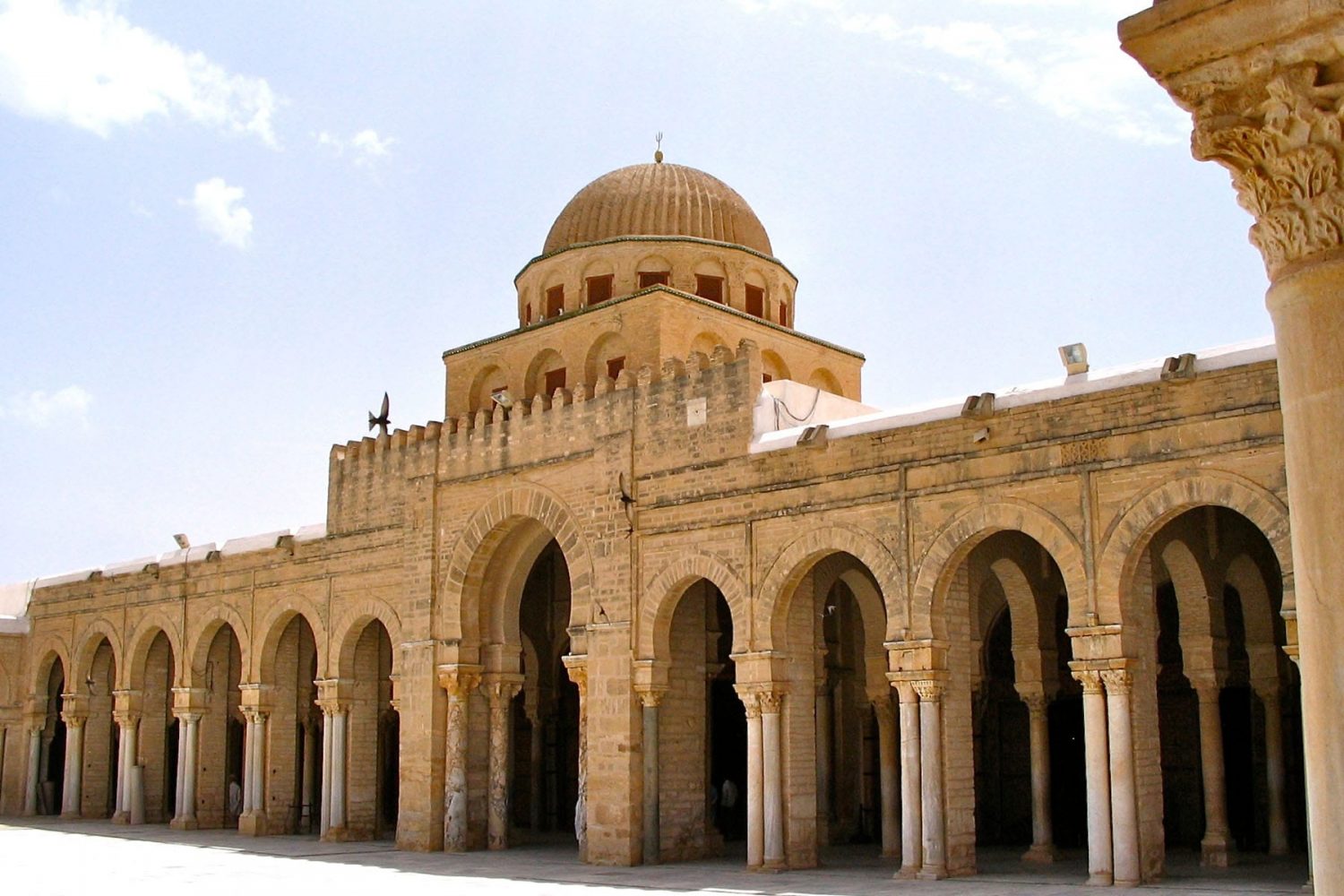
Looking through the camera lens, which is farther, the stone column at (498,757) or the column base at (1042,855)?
the stone column at (498,757)

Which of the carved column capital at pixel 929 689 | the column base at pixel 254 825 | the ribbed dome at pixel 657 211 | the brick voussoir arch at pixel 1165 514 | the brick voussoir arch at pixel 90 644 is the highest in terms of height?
the ribbed dome at pixel 657 211

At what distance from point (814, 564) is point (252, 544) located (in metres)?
12.0

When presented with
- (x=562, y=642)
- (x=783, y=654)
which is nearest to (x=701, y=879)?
(x=783, y=654)

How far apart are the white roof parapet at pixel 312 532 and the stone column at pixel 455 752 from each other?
4.14m

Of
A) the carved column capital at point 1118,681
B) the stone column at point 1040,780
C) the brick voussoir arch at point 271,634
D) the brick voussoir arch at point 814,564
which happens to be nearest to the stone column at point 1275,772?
the stone column at point 1040,780

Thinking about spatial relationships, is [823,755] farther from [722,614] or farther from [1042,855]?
[1042,855]

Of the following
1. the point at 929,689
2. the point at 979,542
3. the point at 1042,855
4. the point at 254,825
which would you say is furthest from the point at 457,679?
the point at 1042,855

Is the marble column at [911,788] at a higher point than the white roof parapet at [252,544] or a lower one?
lower

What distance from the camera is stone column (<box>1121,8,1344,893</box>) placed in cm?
360

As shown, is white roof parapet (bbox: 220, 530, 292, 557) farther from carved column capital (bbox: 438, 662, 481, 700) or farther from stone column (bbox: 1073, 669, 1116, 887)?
stone column (bbox: 1073, 669, 1116, 887)

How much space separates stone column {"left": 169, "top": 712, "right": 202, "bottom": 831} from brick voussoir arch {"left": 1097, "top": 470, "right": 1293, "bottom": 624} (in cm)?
1726

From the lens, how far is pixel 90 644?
27.5 meters

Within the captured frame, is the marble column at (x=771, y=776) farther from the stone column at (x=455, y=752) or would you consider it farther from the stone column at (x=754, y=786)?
the stone column at (x=455, y=752)

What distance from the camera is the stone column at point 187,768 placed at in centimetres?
2427
